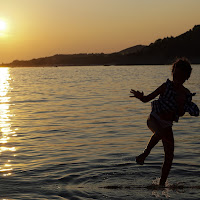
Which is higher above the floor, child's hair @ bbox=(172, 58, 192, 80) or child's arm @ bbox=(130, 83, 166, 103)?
child's hair @ bbox=(172, 58, 192, 80)

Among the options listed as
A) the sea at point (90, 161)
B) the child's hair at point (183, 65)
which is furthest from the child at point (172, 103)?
the sea at point (90, 161)

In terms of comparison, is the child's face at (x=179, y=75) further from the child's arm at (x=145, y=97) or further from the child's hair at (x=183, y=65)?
the child's arm at (x=145, y=97)

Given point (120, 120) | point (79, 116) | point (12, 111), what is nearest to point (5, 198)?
point (120, 120)

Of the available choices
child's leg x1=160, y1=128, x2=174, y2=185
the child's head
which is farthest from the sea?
child's leg x1=160, y1=128, x2=174, y2=185

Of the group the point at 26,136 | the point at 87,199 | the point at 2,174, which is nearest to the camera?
the point at 87,199

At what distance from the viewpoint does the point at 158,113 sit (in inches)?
317

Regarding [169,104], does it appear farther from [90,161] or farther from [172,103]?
[90,161]

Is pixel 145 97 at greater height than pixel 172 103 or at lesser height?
greater

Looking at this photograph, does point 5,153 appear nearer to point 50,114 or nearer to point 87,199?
point 87,199

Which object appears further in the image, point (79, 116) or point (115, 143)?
point (79, 116)

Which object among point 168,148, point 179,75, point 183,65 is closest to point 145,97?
point 179,75

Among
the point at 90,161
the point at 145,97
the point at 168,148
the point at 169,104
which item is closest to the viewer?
the point at 145,97

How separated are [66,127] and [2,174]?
6.79 meters

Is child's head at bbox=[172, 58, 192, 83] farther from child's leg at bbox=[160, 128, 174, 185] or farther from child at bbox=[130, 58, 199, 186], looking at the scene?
child's leg at bbox=[160, 128, 174, 185]
